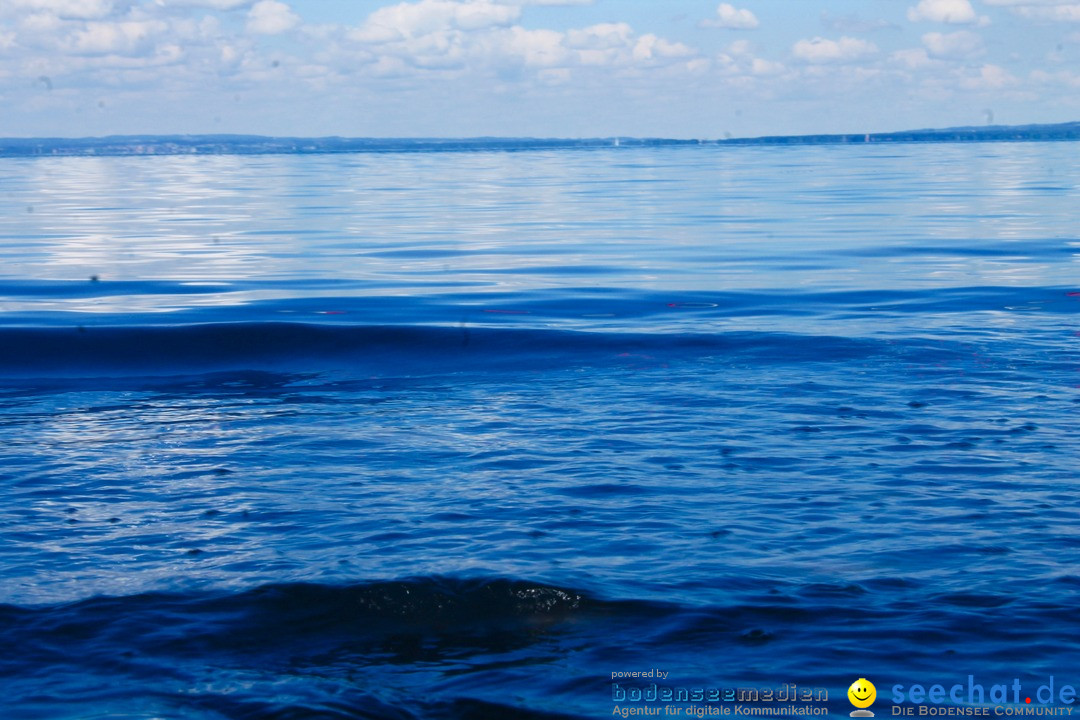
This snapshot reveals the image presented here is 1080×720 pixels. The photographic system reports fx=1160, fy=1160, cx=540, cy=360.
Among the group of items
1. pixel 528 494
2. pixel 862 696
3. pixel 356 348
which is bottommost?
pixel 862 696

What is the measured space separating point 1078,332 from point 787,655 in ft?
37.6

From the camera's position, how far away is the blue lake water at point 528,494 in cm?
611

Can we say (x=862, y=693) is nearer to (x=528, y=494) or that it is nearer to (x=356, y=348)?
(x=528, y=494)

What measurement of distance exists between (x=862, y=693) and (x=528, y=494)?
3.57 meters

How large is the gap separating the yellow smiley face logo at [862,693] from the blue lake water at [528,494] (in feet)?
0.19

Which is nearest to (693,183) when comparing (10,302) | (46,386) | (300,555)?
(10,302)

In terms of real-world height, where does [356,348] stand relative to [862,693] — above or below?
above

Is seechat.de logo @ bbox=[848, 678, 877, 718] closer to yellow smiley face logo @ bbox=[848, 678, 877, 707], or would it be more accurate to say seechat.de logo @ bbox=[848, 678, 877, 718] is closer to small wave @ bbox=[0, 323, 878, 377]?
yellow smiley face logo @ bbox=[848, 678, 877, 707]

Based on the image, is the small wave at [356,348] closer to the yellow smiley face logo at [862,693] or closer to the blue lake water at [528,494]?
the blue lake water at [528,494]

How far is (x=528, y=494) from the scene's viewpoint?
28.9ft

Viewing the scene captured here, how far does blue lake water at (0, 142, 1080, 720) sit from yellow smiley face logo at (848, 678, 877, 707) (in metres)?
0.06

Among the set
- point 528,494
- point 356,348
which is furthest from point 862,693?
point 356,348

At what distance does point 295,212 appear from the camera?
45531 mm

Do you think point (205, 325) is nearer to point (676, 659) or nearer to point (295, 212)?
point (676, 659)
